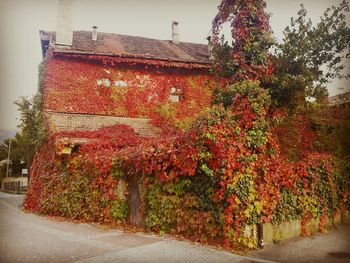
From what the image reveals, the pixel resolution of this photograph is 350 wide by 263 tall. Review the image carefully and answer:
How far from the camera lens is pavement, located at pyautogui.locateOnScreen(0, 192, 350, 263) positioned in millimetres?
7625

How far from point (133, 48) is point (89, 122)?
676cm

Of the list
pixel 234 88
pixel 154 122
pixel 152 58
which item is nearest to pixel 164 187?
pixel 234 88

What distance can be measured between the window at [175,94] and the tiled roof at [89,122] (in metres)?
2.43

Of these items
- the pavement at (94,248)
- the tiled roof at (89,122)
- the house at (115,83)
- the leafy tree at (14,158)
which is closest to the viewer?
the pavement at (94,248)

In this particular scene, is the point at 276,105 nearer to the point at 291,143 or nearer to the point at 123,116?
the point at 291,143

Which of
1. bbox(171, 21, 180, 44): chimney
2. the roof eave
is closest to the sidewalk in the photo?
the roof eave

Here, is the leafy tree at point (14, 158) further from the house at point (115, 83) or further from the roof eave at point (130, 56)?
the roof eave at point (130, 56)

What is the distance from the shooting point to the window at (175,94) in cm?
2242

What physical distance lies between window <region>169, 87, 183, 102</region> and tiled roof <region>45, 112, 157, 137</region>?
243 centimetres

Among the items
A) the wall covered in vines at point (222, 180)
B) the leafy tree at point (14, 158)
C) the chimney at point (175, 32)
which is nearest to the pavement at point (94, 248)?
the wall covered in vines at point (222, 180)

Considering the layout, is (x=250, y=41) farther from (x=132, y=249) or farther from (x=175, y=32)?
(x=175, y=32)

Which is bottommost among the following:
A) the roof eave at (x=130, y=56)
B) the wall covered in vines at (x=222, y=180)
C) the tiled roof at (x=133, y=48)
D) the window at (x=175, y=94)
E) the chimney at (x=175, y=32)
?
the wall covered in vines at (x=222, y=180)

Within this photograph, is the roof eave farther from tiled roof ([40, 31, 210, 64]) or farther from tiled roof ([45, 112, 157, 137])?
tiled roof ([45, 112, 157, 137])

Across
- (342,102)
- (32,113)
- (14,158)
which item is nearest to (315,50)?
(342,102)
